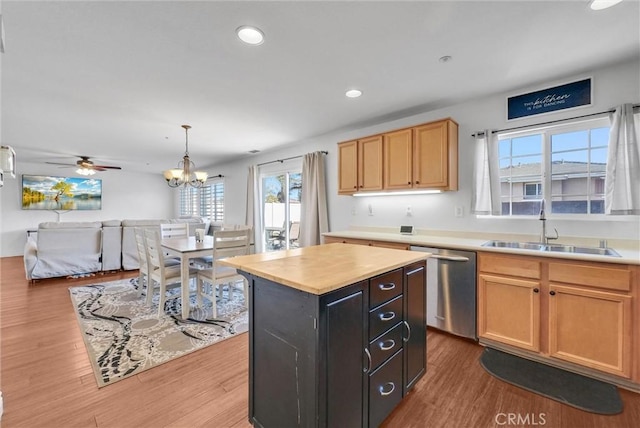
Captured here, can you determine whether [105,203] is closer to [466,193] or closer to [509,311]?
[466,193]

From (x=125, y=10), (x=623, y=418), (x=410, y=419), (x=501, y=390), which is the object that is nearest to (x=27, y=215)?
(x=125, y=10)

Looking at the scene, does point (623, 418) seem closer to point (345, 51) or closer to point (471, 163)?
point (471, 163)

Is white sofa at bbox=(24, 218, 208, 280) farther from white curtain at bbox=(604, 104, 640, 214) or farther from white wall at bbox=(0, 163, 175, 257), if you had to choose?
white curtain at bbox=(604, 104, 640, 214)

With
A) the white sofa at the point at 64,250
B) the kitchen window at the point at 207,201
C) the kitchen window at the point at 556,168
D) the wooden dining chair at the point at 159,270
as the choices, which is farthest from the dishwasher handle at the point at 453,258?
the kitchen window at the point at 207,201

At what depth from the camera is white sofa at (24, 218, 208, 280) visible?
14.5 ft

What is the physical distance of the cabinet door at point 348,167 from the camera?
3.63 metres

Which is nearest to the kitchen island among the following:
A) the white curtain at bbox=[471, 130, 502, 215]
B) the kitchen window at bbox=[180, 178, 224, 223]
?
the white curtain at bbox=[471, 130, 502, 215]

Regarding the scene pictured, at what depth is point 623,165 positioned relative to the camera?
213cm

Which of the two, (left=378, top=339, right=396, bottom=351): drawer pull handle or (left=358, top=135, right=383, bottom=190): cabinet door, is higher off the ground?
(left=358, top=135, right=383, bottom=190): cabinet door

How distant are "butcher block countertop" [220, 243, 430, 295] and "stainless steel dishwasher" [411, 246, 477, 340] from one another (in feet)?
2.86

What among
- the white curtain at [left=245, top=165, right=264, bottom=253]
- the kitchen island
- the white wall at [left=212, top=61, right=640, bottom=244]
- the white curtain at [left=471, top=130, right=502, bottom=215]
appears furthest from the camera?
the white curtain at [left=245, top=165, right=264, bottom=253]

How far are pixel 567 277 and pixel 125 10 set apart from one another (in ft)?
11.4

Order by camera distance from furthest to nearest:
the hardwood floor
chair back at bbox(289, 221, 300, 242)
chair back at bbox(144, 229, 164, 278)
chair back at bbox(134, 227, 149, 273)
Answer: chair back at bbox(289, 221, 300, 242) → chair back at bbox(134, 227, 149, 273) → chair back at bbox(144, 229, 164, 278) → the hardwood floor

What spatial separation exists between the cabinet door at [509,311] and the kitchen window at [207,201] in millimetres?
6223
